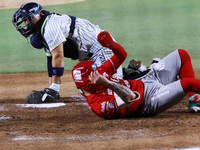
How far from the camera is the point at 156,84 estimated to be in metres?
2.49

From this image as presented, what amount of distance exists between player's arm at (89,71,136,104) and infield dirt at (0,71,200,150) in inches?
10.0

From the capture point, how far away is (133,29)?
24.2ft

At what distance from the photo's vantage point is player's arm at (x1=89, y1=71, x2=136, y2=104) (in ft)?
6.35

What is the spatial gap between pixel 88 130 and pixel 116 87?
43 cm

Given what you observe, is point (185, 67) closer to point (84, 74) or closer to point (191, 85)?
point (191, 85)

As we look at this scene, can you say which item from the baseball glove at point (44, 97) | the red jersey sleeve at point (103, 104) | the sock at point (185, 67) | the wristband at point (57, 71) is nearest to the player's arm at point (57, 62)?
the wristband at point (57, 71)

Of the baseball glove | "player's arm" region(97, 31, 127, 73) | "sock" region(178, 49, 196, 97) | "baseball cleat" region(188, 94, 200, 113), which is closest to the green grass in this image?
the baseball glove

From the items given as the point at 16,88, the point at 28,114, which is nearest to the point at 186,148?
the point at 28,114

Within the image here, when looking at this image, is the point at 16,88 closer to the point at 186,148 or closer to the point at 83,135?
the point at 83,135

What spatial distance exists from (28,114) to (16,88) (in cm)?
152

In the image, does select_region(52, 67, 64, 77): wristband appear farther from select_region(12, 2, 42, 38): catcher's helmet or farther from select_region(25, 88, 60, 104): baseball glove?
select_region(12, 2, 42, 38): catcher's helmet

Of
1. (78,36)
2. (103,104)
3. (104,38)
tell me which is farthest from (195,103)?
(78,36)

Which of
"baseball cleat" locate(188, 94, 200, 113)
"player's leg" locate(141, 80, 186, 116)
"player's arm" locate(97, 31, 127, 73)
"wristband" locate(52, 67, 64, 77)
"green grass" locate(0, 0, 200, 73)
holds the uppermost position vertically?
"player's arm" locate(97, 31, 127, 73)

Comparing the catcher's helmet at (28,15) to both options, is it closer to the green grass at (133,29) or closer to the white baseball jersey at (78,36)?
the white baseball jersey at (78,36)
